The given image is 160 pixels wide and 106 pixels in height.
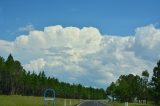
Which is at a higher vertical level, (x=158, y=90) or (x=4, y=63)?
(x=4, y=63)

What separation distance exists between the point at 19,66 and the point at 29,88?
30.6 metres

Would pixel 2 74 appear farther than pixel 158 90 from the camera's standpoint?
Yes

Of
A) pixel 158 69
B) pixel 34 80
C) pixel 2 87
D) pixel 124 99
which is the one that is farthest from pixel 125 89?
pixel 34 80

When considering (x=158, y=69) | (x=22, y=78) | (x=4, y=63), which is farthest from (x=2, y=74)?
(x=158, y=69)

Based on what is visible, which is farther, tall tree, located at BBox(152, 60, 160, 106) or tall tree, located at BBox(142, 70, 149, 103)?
tall tree, located at BBox(142, 70, 149, 103)

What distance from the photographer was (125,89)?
127 meters

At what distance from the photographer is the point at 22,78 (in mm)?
175375

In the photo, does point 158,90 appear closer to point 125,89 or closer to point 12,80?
point 125,89

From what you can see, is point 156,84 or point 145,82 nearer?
point 156,84

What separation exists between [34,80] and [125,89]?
2981 inches

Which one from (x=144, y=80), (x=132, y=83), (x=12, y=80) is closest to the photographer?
(x=144, y=80)

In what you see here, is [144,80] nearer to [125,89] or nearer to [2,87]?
[125,89]

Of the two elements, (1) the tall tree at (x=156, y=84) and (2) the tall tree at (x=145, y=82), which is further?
(2) the tall tree at (x=145, y=82)

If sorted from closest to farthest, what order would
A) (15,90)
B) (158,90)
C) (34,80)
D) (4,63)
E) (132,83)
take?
(158,90) → (132,83) → (4,63) → (15,90) → (34,80)
